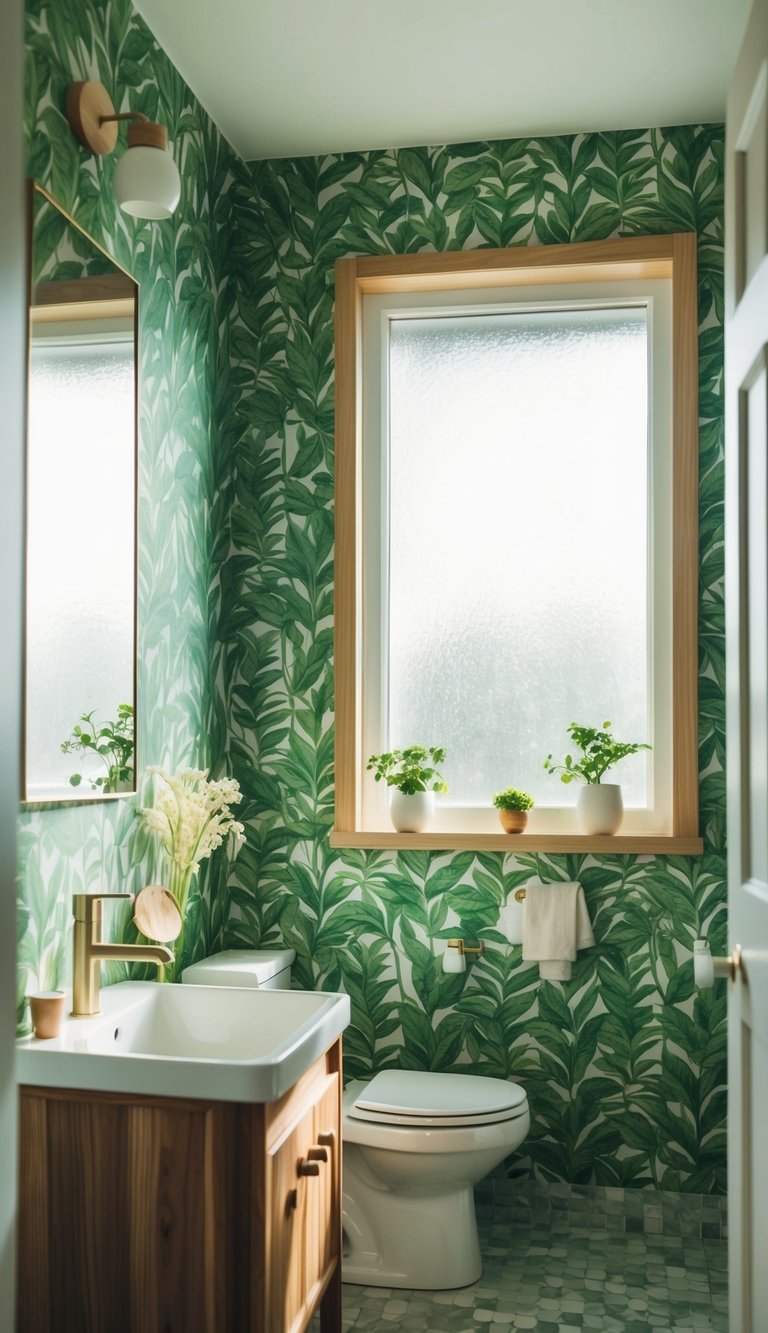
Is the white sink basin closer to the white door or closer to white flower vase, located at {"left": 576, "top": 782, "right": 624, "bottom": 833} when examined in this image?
the white door

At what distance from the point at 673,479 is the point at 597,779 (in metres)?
0.81

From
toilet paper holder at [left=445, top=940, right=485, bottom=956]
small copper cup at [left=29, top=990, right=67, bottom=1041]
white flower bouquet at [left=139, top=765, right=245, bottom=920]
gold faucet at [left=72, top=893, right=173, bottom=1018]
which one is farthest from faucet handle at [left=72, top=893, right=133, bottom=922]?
toilet paper holder at [left=445, top=940, right=485, bottom=956]

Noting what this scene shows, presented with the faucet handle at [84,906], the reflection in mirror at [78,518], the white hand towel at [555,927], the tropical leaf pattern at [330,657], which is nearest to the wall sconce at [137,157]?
the reflection in mirror at [78,518]

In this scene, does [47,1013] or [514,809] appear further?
[514,809]

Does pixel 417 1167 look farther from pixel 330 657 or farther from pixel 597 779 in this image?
pixel 330 657

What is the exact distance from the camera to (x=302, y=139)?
3.15 meters

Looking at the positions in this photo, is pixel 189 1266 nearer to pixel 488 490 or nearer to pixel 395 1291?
pixel 395 1291

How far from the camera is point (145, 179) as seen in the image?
7.30ft

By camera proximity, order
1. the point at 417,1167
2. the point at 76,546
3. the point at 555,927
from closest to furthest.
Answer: the point at 76,546, the point at 417,1167, the point at 555,927

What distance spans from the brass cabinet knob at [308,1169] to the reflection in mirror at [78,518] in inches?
30.4

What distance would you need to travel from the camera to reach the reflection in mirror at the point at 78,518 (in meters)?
2.05

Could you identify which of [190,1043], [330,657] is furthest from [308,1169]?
[330,657]

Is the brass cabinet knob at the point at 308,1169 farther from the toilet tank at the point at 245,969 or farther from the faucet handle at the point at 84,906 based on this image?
the toilet tank at the point at 245,969

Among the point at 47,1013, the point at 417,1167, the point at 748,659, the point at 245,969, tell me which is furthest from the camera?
the point at 245,969
